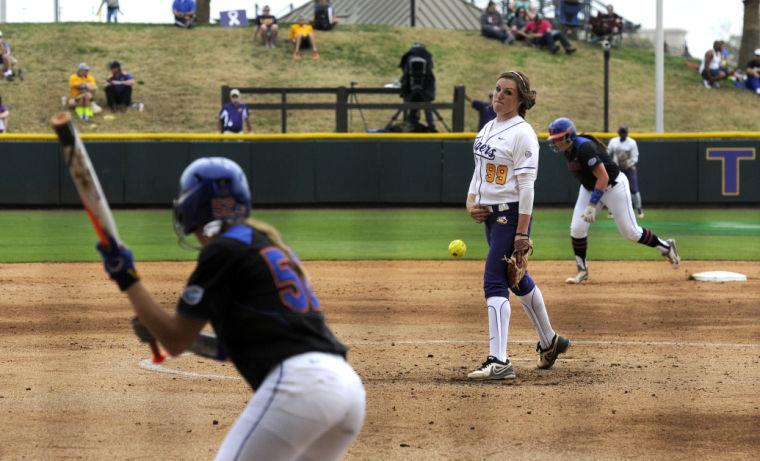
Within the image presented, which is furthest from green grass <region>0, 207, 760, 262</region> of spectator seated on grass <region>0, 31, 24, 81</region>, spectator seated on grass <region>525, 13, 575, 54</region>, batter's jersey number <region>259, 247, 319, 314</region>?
spectator seated on grass <region>525, 13, 575, 54</region>

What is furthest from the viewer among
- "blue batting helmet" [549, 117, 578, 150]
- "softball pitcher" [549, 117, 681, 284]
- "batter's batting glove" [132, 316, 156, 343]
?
"softball pitcher" [549, 117, 681, 284]

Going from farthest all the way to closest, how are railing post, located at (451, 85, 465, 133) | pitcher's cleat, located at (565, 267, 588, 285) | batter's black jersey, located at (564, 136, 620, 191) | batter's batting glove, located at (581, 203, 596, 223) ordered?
railing post, located at (451, 85, 465, 133) → pitcher's cleat, located at (565, 267, 588, 285) → batter's batting glove, located at (581, 203, 596, 223) → batter's black jersey, located at (564, 136, 620, 191)

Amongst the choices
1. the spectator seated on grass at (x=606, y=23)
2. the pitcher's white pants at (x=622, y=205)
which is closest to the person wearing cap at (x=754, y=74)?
the spectator seated on grass at (x=606, y=23)

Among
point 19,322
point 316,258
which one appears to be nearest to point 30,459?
point 19,322

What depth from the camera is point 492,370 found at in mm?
8203

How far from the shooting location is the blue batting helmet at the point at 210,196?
407 cm

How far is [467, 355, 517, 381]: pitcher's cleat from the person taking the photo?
26.9ft

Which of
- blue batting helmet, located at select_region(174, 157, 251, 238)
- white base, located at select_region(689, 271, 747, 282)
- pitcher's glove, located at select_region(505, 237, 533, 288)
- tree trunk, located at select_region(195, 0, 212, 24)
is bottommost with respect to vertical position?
white base, located at select_region(689, 271, 747, 282)

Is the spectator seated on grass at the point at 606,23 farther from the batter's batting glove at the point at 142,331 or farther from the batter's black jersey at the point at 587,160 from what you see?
the batter's batting glove at the point at 142,331

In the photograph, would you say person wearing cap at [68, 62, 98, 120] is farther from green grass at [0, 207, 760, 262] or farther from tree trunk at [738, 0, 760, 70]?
tree trunk at [738, 0, 760, 70]

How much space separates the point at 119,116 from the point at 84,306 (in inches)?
893

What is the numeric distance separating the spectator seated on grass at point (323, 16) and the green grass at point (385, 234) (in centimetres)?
1530

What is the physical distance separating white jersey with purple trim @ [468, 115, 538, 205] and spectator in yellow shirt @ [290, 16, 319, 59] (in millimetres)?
31355

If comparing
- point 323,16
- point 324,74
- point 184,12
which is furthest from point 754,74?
point 184,12
